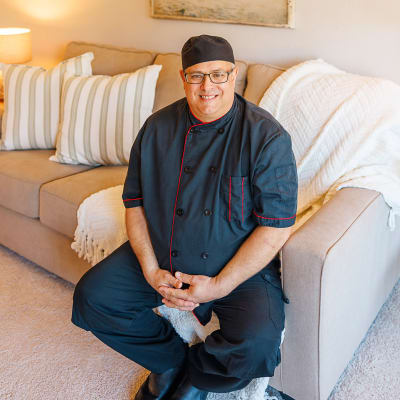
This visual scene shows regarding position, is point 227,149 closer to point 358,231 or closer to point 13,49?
point 358,231

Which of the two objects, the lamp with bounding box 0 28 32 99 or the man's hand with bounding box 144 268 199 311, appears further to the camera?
the lamp with bounding box 0 28 32 99

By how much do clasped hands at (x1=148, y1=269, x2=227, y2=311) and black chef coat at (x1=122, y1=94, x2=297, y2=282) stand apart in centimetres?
3

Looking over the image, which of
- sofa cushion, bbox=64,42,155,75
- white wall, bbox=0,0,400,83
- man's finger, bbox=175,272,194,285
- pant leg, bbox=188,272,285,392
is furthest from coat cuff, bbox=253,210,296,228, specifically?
sofa cushion, bbox=64,42,155,75

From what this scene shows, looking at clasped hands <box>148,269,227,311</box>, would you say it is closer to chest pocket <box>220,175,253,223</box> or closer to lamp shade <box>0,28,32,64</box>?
chest pocket <box>220,175,253,223</box>

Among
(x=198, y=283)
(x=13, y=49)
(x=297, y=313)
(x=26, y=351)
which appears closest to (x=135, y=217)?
(x=198, y=283)

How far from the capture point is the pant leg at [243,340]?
142 centimetres

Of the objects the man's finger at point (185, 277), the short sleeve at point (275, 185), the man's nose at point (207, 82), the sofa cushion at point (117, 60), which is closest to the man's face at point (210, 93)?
the man's nose at point (207, 82)

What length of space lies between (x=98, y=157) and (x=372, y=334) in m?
1.39

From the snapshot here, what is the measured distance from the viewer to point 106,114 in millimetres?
2379

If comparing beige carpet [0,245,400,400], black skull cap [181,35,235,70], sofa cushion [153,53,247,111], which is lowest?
beige carpet [0,245,400,400]

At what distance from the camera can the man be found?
1465mm

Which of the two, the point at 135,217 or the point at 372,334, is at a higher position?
the point at 135,217

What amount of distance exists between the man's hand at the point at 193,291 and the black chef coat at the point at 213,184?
30 mm

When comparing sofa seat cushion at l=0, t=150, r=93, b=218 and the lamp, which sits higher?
the lamp
